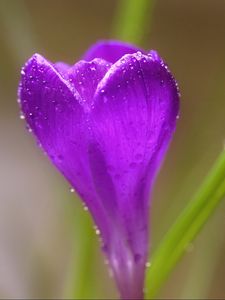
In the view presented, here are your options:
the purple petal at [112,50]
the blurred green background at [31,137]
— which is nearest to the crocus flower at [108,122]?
the purple petal at [112,50]

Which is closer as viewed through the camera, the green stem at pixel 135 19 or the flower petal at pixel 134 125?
the flower petal at pixel 134 125

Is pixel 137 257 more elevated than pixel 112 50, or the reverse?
pixel 112 50

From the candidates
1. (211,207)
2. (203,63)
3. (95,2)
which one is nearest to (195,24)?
(203,63)

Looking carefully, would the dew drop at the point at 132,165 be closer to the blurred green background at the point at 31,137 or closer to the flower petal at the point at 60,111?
the flower petal at the point at 60,111

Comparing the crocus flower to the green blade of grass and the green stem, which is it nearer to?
the green blade of grass

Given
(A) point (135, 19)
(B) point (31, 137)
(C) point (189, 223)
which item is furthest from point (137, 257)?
(B) point (31, 137)

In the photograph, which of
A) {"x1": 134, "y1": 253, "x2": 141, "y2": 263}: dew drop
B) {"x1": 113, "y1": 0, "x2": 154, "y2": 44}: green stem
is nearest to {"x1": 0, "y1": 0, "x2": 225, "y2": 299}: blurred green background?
{"x1": 113, "y1": 0, "x2": 154, "y2": 44}: green stem

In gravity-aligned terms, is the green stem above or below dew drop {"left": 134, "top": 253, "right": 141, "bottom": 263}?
above

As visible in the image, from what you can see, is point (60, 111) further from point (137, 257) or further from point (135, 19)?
point (135, 19)
